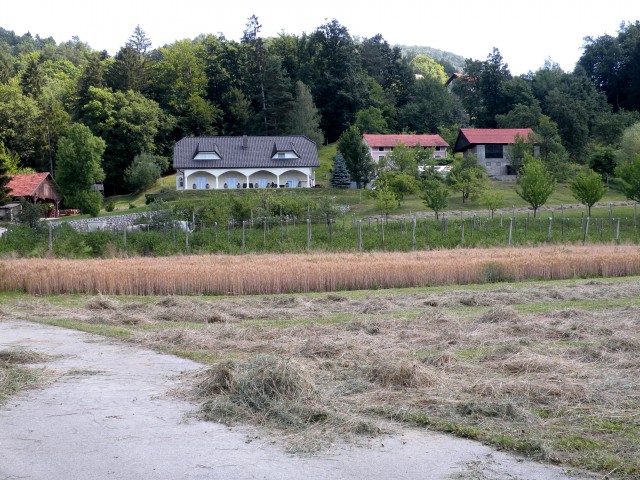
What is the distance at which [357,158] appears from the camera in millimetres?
68562

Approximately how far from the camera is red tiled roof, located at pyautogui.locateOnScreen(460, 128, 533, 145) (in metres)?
75.8

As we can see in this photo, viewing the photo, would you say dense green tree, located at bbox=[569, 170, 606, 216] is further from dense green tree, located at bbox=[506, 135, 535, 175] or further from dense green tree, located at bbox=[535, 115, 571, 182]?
dense green tree, located at bbox=[506, 135, 535, 175]

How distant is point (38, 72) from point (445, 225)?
65805 millimetres

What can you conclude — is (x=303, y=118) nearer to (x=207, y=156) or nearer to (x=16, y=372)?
(x=207, y=156)

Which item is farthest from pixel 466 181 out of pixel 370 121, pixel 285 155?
pixel 370 121

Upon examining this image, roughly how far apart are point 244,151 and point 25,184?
66.2ft

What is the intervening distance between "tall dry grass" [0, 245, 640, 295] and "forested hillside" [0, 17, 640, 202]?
42204 mm

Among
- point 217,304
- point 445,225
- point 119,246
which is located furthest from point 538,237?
point 217,304

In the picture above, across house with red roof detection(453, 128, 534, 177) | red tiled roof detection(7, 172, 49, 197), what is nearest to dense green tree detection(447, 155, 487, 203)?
house with red roof detection(453, 128, 534, 177)

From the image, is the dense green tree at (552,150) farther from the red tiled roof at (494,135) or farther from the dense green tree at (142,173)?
the dense green tree at (142,173)

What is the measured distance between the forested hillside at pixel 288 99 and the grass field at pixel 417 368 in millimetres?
52145

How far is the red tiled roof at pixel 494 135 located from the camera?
249 ft

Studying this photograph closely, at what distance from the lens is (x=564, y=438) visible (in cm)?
784

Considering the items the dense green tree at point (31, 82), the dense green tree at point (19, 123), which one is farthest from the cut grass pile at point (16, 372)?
the dense green tree at point (31, 82)
